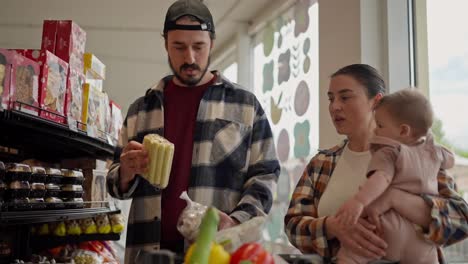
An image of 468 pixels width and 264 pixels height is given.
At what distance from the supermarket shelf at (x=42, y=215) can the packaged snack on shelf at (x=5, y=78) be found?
43 cm

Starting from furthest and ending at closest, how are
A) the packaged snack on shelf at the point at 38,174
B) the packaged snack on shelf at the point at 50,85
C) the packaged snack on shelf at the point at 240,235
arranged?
the packaged snack on shelf at the point at 38,174, the packaged snack on shelf at the point at 50,85, the packaged snack on shelf at the point at 240,235

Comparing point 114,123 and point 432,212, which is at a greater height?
point 114,123

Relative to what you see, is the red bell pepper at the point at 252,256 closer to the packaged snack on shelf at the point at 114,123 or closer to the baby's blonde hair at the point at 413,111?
the baby's blonde hair at the point at 413,111

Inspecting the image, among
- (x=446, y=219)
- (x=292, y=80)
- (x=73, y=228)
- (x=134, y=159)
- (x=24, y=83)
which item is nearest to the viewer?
(x=446, y=219)

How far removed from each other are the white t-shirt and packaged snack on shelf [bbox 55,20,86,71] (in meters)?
1.74

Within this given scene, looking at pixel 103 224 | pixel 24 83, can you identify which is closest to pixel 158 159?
pixel 24 83

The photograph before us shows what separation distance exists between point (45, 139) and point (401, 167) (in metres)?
1.95

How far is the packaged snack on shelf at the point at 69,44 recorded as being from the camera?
9.07ft

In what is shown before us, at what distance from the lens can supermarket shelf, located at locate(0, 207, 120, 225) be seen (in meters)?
1.96

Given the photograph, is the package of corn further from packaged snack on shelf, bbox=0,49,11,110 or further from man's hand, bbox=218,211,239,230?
packaged snack on shelf, bbox=0,49,11,110

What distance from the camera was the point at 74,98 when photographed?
8.54 ft

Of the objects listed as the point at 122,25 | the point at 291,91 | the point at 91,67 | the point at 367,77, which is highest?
the point at 122,25

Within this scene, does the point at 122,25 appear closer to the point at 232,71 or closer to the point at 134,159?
the point at 232,71

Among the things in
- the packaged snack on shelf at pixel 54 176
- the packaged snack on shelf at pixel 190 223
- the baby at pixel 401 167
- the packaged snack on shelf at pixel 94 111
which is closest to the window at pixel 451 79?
the baby at pixel 401 167
